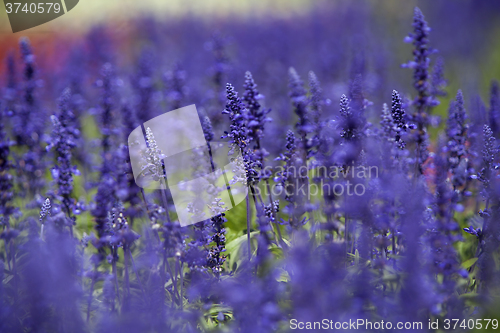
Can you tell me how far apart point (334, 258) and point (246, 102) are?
5.76ft

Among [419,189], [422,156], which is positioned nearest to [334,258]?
[419,189]

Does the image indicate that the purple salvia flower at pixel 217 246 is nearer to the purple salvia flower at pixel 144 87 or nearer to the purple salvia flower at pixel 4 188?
the purple salvia flower at pixel 4 188

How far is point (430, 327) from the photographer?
8.50 feet

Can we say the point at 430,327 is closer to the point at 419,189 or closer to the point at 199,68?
the point at 419,189

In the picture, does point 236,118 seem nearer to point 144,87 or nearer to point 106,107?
A: point 106,107

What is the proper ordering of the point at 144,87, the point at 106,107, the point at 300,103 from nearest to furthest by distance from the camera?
1. the point at 300,103
2. the point at 106,107
3. the point at 144,87

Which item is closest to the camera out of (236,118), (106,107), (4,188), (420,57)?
(236,118)

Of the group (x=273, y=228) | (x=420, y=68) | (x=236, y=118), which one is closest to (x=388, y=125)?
(x=420, y=68)

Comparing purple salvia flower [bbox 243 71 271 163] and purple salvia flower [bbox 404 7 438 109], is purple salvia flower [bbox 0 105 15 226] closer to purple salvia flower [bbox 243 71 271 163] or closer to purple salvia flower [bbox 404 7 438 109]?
purple salvia flower [bbox 243 71 271 163]

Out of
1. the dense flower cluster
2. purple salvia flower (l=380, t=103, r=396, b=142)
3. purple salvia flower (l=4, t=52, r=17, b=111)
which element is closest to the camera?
the dense flower cluster

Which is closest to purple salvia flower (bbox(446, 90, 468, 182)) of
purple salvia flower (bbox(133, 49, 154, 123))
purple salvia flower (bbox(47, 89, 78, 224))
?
purple salvia flower (bbox(47, 89, 78, 224))

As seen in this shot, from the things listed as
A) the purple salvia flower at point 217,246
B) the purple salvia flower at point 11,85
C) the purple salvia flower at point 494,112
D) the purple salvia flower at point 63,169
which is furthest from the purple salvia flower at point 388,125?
the purple salvia flower at point 11,85

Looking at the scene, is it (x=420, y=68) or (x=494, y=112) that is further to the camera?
(x=494, y=112)

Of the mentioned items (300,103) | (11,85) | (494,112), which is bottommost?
(494,112)
